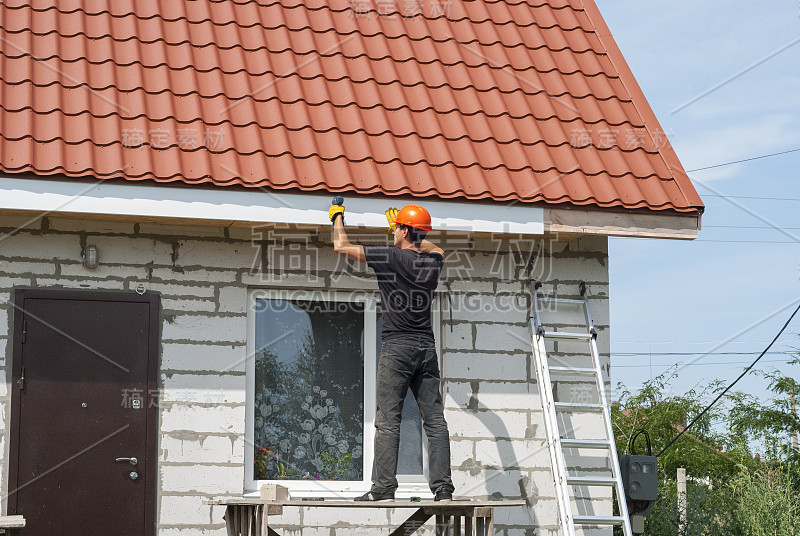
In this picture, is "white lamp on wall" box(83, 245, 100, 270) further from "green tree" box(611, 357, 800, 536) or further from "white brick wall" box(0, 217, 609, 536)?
"green tree" box(611, 357, 800, 536)

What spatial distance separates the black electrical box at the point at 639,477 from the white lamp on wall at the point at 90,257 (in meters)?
4.37

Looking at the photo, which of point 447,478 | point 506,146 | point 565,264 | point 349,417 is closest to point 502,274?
point 565,264

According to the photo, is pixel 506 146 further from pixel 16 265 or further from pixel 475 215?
pixel 16 265

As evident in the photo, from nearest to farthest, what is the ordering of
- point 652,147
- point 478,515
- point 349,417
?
1. point 478,515
2. point 349,417
3. point 652,147

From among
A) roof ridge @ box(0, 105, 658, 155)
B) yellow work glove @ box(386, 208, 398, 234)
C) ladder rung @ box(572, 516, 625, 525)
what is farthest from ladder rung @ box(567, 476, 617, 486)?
roof ridge @ box(0, 105, 658, 155)

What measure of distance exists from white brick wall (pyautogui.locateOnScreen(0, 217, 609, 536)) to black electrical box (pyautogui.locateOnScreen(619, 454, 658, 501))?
725mm

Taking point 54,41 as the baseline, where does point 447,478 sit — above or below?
below

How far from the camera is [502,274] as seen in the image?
23.2 feet

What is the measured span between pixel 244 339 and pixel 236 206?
1036mm

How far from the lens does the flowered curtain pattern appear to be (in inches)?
263

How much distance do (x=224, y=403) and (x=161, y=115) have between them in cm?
205

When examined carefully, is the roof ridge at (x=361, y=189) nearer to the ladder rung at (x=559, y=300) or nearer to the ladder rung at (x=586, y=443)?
the ladder rung at (x=559, y=300)

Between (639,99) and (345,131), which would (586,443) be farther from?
(639,99)
